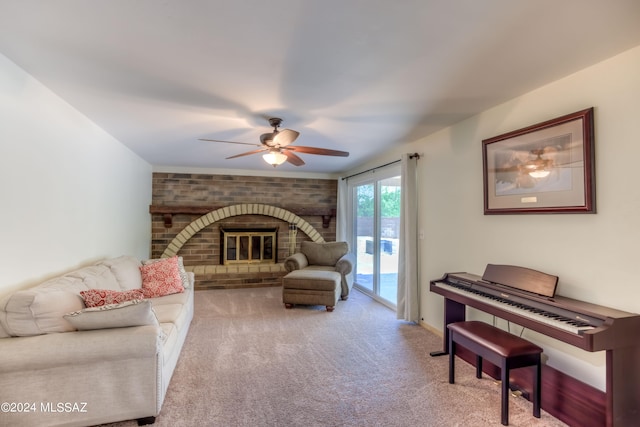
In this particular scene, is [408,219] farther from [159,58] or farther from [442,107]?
[159,58]

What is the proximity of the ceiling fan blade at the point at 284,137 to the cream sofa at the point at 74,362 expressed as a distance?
1.58 meters

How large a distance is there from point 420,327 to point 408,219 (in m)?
1.23

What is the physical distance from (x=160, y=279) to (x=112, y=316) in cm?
155

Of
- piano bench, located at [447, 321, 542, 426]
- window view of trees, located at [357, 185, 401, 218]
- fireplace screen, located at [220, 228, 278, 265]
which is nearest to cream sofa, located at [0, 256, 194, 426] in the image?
piano bench, located at [447, 321, 542, 426]

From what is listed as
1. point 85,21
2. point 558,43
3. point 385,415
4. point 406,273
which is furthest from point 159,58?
point 406,273

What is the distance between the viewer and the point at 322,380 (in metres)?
2.37

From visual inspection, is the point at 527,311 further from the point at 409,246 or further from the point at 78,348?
the point at 78,348

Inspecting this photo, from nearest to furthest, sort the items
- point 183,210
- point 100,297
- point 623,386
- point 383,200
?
1. point 623,386
2. point 100,297
3. point 383,200
4. point 183,210

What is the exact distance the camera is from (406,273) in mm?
3645

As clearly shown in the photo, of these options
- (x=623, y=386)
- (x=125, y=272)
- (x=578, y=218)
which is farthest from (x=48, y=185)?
(x=623, y=386)

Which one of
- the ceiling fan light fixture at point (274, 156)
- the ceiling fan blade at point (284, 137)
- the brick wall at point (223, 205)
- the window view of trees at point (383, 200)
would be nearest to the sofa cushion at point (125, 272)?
the ceiling fan light fixture at point (274, 156)

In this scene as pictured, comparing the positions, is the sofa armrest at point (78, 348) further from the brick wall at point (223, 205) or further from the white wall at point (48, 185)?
the brick wall at point (223, 205)

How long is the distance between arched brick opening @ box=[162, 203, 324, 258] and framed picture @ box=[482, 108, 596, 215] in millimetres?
3810

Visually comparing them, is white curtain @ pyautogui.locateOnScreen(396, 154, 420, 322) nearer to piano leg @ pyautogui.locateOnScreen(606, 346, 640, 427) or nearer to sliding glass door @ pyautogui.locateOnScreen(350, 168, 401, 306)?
sliding glass door @ pyautogui.locateOnScreen(350, 168, 401, 306)
